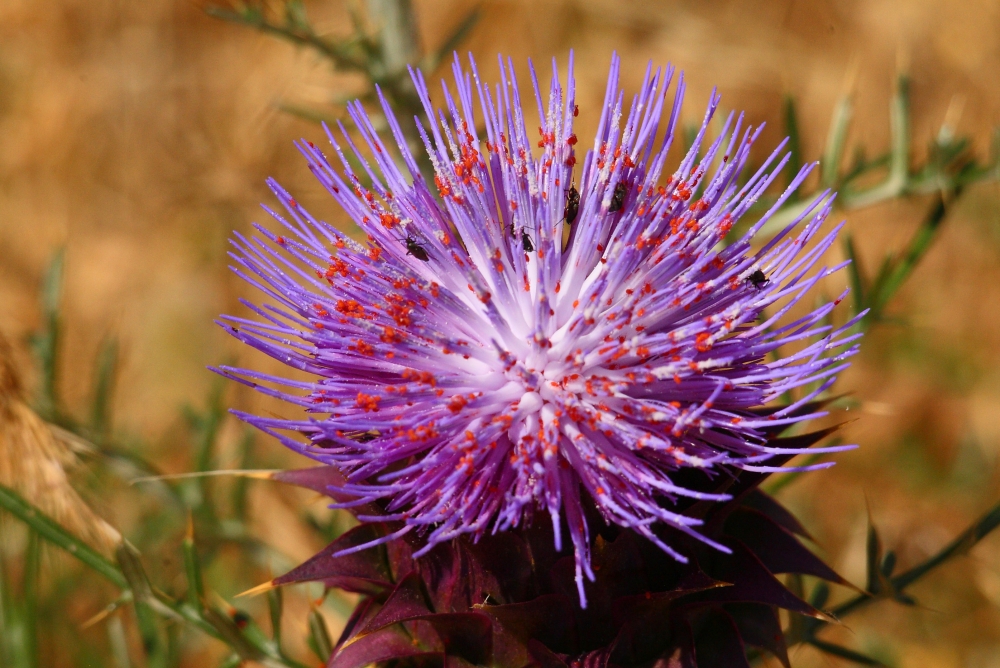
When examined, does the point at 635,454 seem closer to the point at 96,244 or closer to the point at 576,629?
the point at 576,629

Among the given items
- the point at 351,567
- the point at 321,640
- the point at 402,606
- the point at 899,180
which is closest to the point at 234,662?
the point at 321,640

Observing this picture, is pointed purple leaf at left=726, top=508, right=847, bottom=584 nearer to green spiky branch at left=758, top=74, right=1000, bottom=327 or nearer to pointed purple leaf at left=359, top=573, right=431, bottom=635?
pointed purple leaf at left=359, top=573, right=431, bottom=635

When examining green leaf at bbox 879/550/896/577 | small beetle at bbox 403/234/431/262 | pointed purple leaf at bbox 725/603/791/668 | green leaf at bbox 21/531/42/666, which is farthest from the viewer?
green leaf at bbox 21/531/42/666

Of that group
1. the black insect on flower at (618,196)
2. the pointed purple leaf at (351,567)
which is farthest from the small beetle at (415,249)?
the pointed purple leaf at (351,567)

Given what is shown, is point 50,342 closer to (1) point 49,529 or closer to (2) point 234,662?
(1) point 49,529

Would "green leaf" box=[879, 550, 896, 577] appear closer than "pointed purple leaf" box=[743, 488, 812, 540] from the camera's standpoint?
No

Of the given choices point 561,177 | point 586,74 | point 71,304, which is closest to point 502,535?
point 561,177

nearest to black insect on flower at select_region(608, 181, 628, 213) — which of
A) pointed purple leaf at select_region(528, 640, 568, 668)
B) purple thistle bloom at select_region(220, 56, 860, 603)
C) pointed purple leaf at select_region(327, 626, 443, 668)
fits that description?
purple thistle bloom at select_region(220, 56, 860, 603)

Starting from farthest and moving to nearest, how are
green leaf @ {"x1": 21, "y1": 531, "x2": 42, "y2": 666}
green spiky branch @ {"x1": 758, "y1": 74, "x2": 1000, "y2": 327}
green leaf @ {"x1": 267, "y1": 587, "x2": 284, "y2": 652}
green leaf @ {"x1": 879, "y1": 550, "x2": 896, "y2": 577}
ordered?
green spiky branch @ {"x1": 758, "y1": 74, "x2": 1000, "y2": 327} → green leaf @ {"x1": 21, "y1": 531, "x2": 42, "y2": 666} → green leaf @ {"x1": 879, "y1": 550, "x2": 896, "y2": 577} → green leaf @ {"x1": 267, "y1": 587, "x2": 284, "y2": 652}

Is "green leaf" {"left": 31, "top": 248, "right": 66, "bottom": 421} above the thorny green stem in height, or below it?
above
